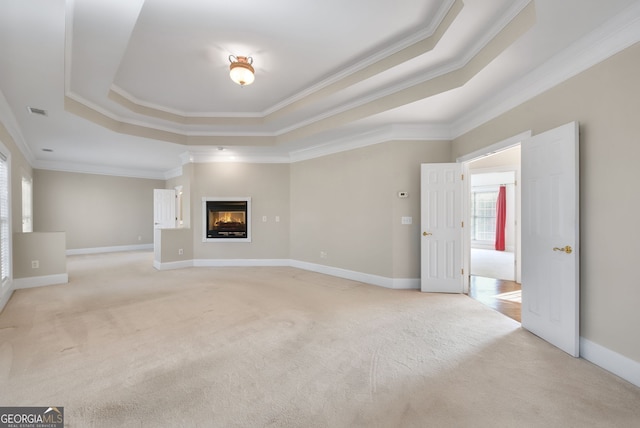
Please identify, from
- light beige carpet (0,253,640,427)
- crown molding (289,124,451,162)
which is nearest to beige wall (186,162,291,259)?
crown molding (289,124,451,162)

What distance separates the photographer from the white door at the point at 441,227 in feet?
14.3

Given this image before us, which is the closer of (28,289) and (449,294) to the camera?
(449,294)

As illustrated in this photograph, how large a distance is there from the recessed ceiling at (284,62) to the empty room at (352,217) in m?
0.03

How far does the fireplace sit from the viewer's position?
21.7 ft

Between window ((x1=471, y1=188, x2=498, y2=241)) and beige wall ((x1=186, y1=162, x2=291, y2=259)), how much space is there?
757 cm

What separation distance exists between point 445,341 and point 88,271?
7.11m

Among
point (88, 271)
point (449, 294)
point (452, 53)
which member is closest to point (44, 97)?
point (88, 271)

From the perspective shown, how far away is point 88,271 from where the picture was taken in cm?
602

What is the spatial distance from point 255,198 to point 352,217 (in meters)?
2.57

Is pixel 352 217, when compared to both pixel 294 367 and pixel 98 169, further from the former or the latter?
pixel 98 169

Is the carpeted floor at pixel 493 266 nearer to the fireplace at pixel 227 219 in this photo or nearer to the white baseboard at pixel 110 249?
the fireplace at pixel 227 219

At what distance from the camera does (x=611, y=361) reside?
221 centimetres

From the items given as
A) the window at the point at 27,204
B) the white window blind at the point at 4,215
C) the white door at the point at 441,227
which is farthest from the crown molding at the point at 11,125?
the white door at the point at 441,227

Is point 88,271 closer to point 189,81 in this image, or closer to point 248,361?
point 189,81
